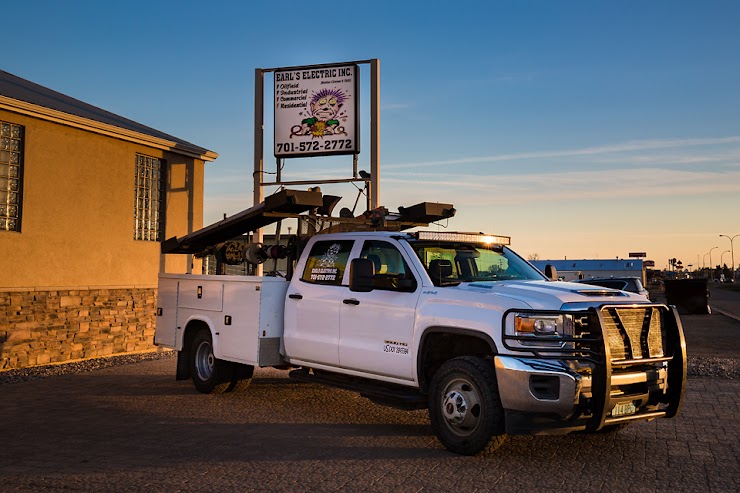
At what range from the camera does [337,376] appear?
8461mm

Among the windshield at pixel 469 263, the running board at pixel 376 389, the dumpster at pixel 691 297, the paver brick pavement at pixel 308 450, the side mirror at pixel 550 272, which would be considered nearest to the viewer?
the paver brick pavement at pixel 308 450

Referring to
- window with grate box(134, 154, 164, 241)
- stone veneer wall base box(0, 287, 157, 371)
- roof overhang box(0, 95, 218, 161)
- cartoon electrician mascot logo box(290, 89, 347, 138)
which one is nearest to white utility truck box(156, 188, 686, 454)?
stone veneer wall base box(0, 287, 157, 371)

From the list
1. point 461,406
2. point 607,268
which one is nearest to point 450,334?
point 461,406

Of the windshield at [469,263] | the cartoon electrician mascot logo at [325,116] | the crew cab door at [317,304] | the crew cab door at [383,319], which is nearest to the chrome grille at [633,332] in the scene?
the windshield at [469,263]

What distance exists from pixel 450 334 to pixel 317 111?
1130cm

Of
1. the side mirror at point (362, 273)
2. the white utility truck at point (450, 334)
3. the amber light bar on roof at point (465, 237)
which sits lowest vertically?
the white utility truck at point (450, 334)

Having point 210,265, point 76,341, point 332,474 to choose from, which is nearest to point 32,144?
point 76,341

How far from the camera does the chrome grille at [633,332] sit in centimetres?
654

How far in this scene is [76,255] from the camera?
1404 cm

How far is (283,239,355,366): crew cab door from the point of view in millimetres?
8375

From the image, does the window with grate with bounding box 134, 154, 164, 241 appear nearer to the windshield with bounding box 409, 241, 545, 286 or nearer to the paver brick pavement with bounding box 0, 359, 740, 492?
the paver brick pavement with bounding box 0, 359, 740, 492

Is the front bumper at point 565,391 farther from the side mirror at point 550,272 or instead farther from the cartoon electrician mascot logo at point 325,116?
the cartoon electrician mascot logo at point 325,116

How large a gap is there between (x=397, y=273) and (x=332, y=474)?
8.21 feet

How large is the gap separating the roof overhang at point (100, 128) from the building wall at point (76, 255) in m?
0.14
